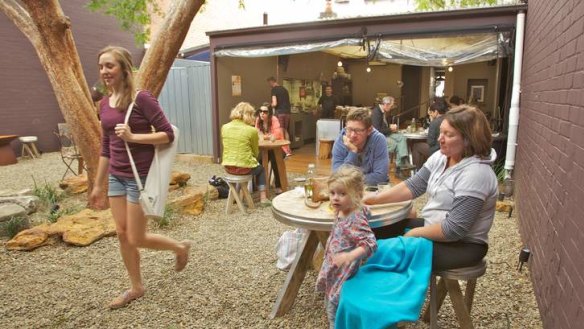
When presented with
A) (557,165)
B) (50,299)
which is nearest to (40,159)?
(50,299)

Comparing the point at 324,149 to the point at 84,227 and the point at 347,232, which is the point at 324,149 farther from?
the point at 347,232

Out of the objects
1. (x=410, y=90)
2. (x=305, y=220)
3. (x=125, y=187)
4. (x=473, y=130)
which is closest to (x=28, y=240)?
(x=125, y=187)

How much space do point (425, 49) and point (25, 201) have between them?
6692mm

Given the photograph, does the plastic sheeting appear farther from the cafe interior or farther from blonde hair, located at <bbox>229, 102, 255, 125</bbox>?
blonde hair, located at <bbox>229, 102, 255, 125</bbox>

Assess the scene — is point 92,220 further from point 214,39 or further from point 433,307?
point 214,39

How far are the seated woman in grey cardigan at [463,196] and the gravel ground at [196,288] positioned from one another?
732 mm

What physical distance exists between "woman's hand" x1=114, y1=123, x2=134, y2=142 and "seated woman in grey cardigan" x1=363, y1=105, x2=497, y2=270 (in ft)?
→ 5.57

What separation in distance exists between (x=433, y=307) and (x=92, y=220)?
3.62m

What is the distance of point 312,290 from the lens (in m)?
2.98

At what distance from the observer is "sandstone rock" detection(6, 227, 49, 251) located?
12.6 ft

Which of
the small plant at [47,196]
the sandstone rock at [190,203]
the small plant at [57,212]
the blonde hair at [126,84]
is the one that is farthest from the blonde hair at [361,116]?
the small plant at [47,196]

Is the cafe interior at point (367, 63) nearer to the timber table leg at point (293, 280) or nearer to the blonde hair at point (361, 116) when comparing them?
the blonde hair at point (361, 116)

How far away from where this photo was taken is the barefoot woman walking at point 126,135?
244 cm

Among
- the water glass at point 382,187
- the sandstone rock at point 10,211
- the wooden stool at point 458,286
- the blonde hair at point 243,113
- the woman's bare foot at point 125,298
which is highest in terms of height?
the blonde hair at point 243,113
